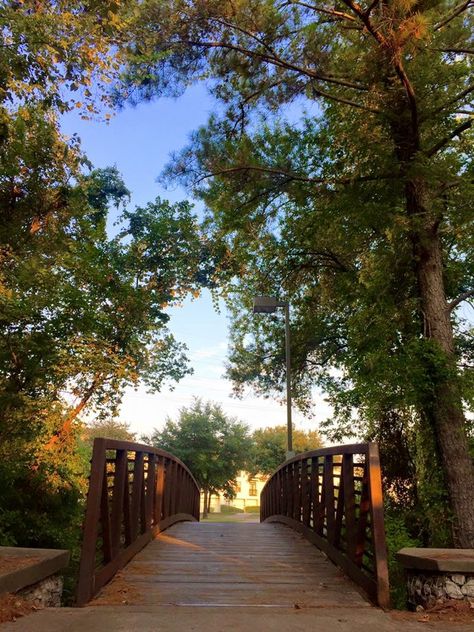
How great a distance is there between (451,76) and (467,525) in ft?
21.4

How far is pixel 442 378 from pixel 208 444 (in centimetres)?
2831

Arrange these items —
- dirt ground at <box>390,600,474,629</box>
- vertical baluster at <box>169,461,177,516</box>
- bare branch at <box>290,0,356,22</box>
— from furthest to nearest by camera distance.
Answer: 1. vertical baluster at <box>169,461,177,516</box>
2. bare branch at <box>290,0,356,22</box>
3. dirt ground at <box>390,600,474,629</box>

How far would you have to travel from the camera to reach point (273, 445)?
1625 inches

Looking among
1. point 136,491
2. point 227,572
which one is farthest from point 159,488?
point 227,572

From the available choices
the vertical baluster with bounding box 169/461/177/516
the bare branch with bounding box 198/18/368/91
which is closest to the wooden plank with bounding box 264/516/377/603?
the vertical baluster with bounding box 169/461/177/516

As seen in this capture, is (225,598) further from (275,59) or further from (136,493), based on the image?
(275,59)

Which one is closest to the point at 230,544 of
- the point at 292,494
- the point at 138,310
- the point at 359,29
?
the point at 292,494

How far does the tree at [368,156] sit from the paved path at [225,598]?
3.20 m

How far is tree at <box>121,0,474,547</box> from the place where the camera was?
6727mm

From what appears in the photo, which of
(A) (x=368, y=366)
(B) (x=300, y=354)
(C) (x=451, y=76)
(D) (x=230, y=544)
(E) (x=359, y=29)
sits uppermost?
(E) (x=359, y=29)

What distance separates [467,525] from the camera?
645 cm

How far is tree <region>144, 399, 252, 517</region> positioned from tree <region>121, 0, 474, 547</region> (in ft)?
82.1

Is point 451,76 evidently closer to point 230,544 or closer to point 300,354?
point 230,544

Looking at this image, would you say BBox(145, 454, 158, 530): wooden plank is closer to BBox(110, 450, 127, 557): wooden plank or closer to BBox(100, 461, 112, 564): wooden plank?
BBox(110, 450, 127, 557): wooden plank
